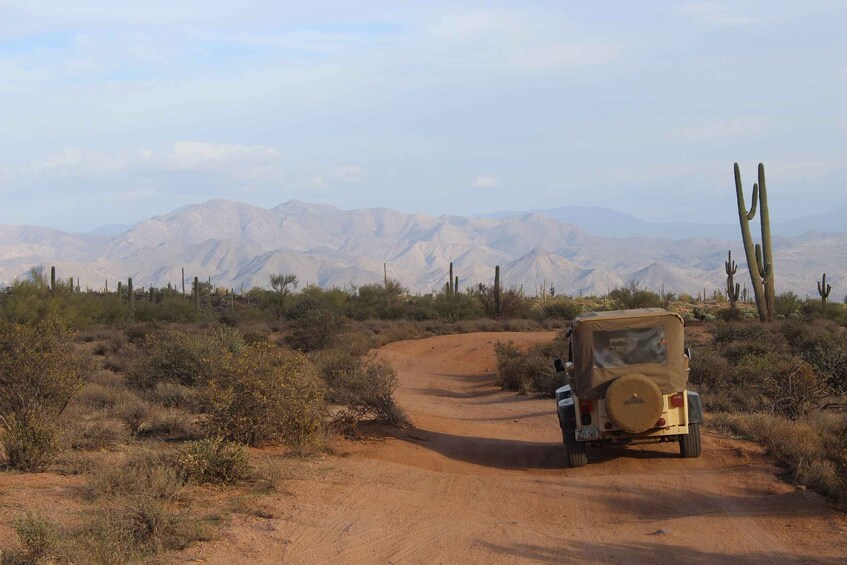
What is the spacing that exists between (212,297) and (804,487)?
192 feet

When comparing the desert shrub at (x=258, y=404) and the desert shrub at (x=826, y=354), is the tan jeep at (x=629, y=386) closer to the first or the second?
the desert shrub at (x=258, y=404)

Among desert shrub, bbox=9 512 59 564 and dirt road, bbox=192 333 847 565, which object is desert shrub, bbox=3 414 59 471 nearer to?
dirt road, bbox=192 333 847 565

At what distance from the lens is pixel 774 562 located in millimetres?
7645

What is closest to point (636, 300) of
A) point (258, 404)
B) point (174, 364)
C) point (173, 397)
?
point (174, 364)

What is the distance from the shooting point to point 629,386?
11.5 metres

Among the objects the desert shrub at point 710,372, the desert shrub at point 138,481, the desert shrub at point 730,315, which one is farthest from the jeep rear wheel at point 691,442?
the desert shrub at point 730,315

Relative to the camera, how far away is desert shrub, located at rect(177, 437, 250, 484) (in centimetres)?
969

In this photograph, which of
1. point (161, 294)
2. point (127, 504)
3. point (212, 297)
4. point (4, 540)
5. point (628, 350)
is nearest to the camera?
point (4, 540)

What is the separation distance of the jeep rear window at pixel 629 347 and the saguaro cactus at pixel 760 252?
20.7m

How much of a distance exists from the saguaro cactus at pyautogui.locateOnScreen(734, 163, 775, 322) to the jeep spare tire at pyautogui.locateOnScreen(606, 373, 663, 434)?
21524mm

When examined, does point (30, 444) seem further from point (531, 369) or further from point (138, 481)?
point (531, 369)

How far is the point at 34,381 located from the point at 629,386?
8005 mm

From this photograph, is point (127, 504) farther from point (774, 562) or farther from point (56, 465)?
point (774, 562)

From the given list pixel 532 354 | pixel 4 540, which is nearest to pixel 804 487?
pixel 4 540
